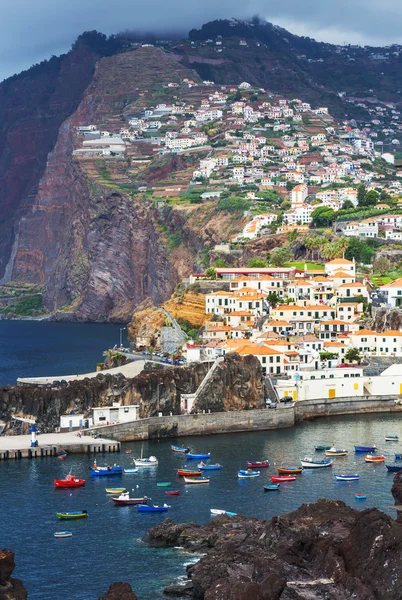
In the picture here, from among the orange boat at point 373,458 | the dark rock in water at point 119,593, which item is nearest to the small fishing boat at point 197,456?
the orange boat at point 373,458

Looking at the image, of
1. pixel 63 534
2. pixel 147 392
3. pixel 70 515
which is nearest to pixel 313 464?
pixel 147 392

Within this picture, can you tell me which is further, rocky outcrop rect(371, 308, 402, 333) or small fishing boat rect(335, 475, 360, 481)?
rocky outcrop rect(371, 308, 402, 333)

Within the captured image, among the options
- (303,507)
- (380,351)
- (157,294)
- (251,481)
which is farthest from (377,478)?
(157,294)

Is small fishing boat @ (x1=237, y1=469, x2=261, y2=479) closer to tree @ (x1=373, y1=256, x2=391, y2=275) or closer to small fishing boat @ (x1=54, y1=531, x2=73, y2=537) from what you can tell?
small fishing boat @ (x1=54, y1=531, x2=73, y2=537)

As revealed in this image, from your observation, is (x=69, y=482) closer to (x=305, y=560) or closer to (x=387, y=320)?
(x=305, y=560)

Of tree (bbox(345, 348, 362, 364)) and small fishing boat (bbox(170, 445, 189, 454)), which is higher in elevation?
tree (bbox(345, 348, 362, 364))

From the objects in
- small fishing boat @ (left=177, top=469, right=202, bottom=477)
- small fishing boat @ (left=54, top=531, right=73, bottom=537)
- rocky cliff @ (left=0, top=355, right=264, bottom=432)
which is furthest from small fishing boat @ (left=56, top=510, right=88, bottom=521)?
rocky cliff @ (left=0, top=355, right=264, bottom=432)

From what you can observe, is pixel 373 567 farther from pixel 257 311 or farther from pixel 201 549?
pixel 257 311

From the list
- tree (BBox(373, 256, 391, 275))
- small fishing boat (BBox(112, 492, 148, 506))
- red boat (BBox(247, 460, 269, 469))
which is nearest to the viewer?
small fishing boat (BBox(112, 492, 148, 506))
